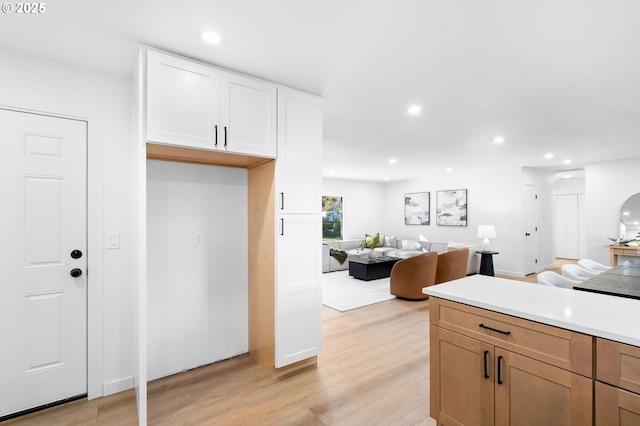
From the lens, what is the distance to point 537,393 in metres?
1.41

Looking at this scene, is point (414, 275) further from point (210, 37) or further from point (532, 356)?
point (210, 37)

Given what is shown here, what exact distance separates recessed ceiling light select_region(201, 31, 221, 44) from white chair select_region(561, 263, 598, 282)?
3879 mm

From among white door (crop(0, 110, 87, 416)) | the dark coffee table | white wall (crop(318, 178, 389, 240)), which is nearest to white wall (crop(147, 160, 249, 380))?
white door (crop(0, 110, 87, 416))

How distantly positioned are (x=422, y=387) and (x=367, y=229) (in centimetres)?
701

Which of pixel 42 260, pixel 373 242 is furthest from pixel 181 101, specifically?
pixel 373 242

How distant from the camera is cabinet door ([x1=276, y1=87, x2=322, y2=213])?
2521 millimetres

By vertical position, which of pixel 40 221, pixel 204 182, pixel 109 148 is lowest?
pixel 40 221

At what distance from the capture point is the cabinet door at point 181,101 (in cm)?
191

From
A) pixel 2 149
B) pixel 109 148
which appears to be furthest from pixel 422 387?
pixel 2 149

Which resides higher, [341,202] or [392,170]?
[392,170]

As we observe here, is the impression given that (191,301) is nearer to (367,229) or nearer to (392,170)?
(392,170)

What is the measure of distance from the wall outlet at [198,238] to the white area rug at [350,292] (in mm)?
Answer: 2459

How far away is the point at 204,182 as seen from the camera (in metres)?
2.75

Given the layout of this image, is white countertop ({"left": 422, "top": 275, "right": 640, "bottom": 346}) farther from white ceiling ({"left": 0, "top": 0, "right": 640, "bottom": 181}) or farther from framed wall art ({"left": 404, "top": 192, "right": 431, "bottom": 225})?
framed wall art ({"left": 404, "top": 192, "right": 431, "bottom": 225})
